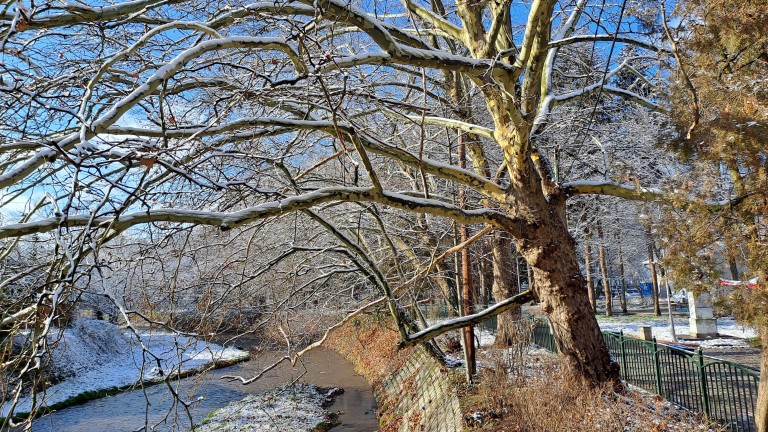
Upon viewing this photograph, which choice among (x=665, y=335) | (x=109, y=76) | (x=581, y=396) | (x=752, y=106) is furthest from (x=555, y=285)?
(x=665, y=335)

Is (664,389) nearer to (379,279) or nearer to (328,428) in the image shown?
(379,279)

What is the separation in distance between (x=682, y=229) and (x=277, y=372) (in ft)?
46.9

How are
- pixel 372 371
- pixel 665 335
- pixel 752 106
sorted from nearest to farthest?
pixel 752 106 → pixel 372 371 → pixel 665 335

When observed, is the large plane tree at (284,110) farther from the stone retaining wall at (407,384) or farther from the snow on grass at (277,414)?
the snow on grass at (277,414)

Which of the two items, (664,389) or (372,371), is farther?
(372,371)

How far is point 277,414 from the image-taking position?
13312mm

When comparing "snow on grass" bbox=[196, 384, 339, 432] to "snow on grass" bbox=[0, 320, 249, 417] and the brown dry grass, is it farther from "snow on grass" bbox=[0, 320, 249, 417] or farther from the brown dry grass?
the brown dry grass

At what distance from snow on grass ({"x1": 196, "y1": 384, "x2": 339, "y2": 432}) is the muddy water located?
48cm

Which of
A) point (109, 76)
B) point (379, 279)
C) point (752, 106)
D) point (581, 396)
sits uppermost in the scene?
point (109, 76)

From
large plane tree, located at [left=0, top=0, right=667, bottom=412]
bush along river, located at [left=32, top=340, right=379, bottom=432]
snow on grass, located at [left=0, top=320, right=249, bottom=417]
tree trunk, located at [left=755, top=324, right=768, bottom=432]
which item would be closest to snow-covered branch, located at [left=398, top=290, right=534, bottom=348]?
large plane tree, located at [left=0, top=0, right=667, bottom=412]

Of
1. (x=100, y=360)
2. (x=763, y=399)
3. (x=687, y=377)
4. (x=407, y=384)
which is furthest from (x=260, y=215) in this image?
(x=100, y=360)

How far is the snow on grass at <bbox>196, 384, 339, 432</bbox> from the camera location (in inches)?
488

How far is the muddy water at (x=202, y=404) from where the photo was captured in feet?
43.8

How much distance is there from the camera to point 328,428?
1267 centimetres
